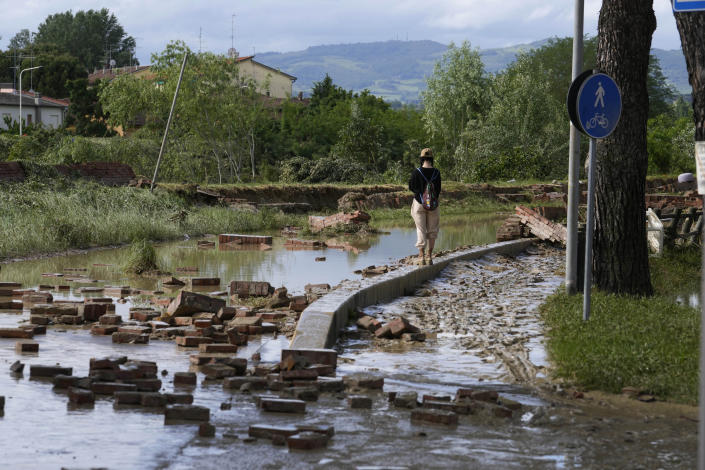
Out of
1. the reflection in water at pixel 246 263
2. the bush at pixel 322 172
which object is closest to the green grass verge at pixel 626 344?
the reflection in water at pixel 246 263


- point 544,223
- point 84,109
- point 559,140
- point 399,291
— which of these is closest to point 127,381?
point 399,291

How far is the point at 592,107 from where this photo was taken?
9273 mm

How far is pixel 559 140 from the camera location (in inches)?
2135

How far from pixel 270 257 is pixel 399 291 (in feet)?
20.5

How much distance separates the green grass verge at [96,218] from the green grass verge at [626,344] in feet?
35.1

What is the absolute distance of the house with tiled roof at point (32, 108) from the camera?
77.1 meters

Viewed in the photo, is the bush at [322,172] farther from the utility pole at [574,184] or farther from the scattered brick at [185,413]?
the scattered brick at [185,413]

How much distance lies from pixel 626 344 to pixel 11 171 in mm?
20197

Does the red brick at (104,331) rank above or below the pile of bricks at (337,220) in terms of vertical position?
below

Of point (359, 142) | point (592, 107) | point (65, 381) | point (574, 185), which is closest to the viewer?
point (65, 381)

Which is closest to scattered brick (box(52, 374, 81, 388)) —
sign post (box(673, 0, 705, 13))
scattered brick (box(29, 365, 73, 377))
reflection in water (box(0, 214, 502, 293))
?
scattered brick (box(29, 365, 73, 377))

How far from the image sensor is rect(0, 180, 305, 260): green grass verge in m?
17.9

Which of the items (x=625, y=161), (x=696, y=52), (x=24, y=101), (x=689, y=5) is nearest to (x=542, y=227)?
(x=625, y=161)

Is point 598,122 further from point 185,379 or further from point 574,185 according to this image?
point 185,379
